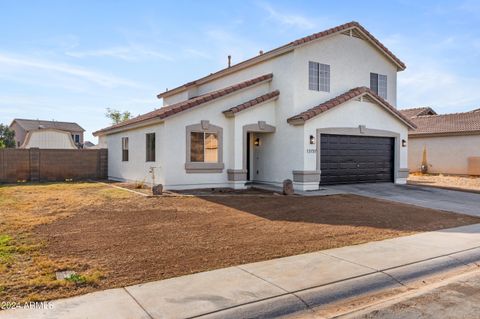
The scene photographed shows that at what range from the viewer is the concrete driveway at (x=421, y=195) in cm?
1387

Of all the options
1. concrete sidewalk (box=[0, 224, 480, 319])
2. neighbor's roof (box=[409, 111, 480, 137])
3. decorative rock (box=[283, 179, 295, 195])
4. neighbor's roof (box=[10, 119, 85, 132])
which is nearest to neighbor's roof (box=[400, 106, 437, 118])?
neighbor's roof (box=[409, 111, 480, 137])

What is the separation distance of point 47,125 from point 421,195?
56.8 metres

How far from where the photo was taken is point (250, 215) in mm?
11133

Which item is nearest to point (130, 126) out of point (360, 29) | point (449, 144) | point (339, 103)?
point (339, 103)

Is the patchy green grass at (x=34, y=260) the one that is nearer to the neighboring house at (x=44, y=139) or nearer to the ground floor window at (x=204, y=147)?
the ground floor window at (x=204, y=147)

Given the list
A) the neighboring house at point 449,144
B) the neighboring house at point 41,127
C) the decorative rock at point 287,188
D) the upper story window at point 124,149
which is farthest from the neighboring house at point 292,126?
the neighboring house at point 41,127

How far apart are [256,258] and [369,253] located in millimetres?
2314

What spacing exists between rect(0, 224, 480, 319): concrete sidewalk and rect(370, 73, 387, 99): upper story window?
13.5 m

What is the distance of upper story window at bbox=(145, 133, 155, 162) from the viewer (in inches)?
688

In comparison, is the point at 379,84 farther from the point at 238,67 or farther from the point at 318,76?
the point at 238,67

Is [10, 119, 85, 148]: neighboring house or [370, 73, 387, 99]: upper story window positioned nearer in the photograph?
[370, 73, 387, 99]: upper story window

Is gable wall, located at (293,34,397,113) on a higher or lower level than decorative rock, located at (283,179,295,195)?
higher

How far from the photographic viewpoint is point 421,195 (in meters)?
16.4

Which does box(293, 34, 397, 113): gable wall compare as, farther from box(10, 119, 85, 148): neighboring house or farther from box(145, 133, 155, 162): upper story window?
box(10, 119, 85, 148): neighboring house
